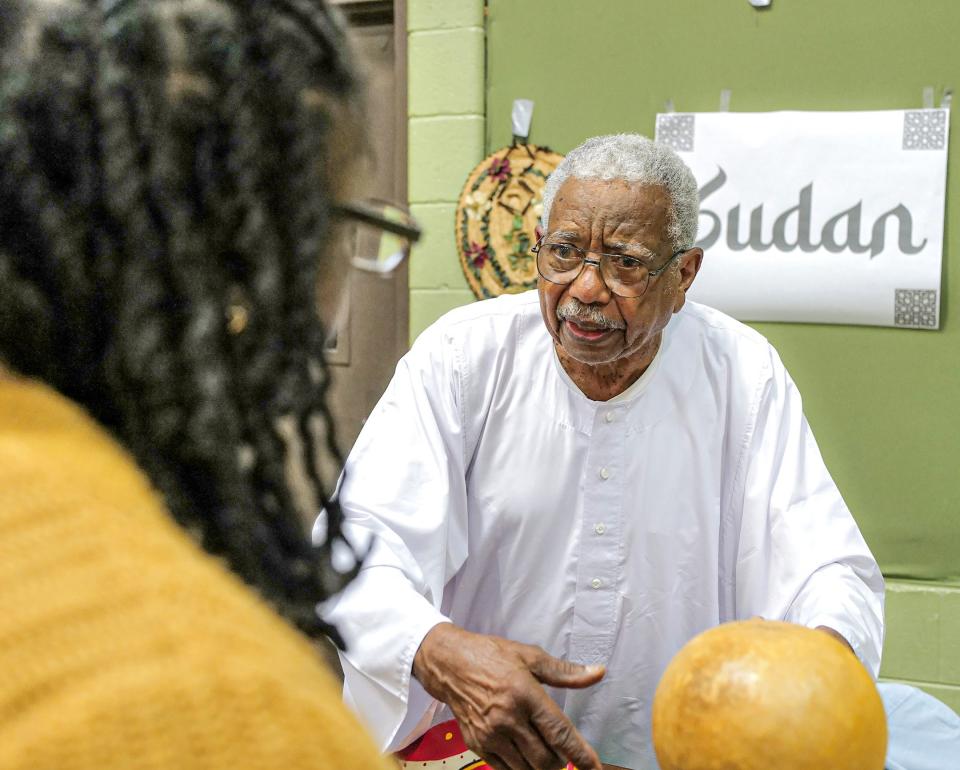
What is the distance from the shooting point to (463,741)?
5.46 ft

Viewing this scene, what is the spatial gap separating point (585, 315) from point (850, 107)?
58.0 inches

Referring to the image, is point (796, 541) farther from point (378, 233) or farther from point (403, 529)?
point (378, 233)

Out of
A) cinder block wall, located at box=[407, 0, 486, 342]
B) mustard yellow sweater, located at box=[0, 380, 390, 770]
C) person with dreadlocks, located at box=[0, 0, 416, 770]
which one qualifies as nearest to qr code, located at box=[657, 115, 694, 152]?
cinder block wall, located at box=[407, 0, 486, 342]

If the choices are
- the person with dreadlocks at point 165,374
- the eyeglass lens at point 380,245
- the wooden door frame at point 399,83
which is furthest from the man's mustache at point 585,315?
the wooden door frame at point 399,83

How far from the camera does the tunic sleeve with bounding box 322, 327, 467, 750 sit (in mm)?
1603

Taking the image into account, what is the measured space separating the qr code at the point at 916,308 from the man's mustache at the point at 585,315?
135cm

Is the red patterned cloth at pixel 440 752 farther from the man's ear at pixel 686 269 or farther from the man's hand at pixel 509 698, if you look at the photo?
the man's ear at pixel 686 269

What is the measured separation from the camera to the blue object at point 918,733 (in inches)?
64.6

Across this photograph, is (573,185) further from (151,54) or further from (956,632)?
(956,632)

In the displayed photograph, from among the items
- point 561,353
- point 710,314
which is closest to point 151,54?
point 561,353

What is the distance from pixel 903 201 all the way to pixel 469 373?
156cm

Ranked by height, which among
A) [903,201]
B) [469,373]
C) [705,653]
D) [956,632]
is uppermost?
[903,201]

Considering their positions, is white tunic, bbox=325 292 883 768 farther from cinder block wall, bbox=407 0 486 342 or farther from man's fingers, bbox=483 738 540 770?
cinder block wall, bbox=407 0 486 342

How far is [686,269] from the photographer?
2012mm
